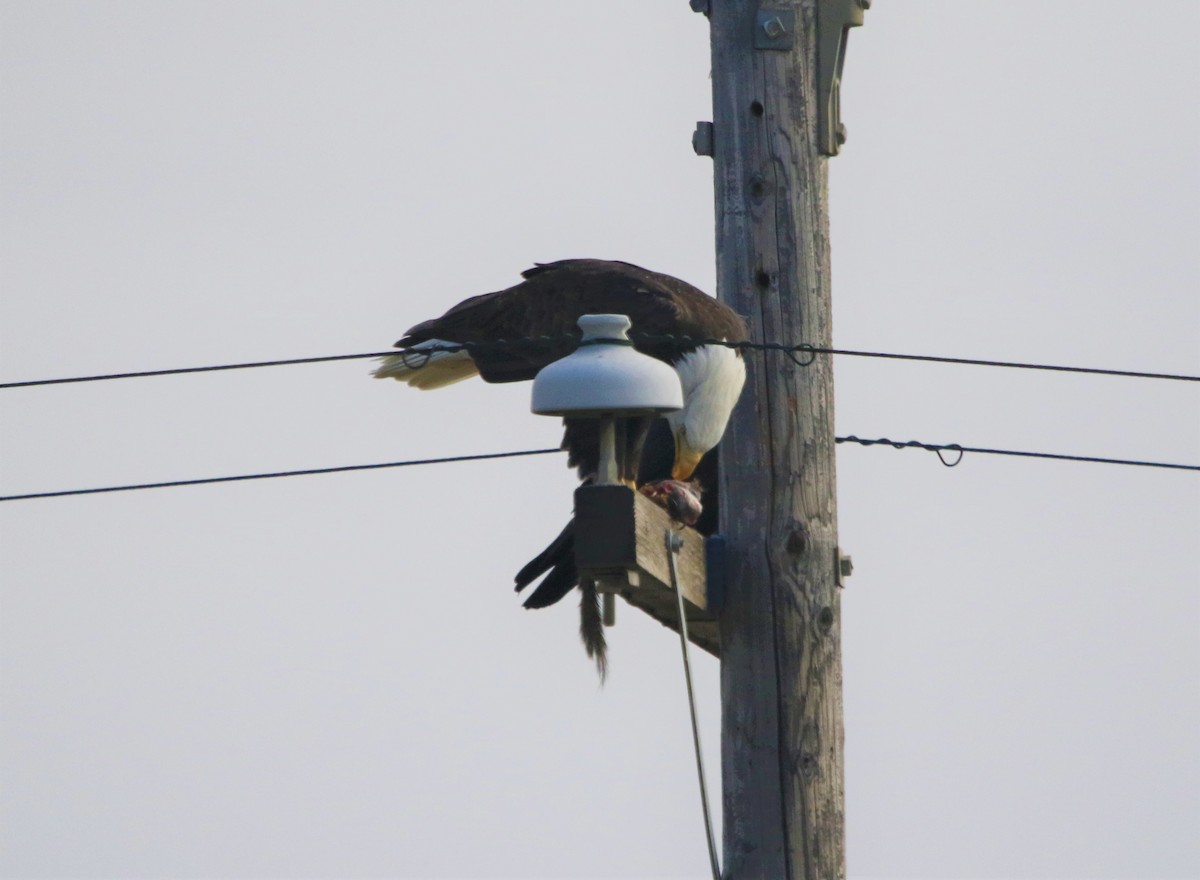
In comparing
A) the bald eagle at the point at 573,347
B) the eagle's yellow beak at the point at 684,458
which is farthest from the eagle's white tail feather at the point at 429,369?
the eagle's yellow beak at the point at 684,458

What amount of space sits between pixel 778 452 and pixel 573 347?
111 centimetres

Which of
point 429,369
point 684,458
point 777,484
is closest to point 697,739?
point 777,484

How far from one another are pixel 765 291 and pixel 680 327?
0.86 meters

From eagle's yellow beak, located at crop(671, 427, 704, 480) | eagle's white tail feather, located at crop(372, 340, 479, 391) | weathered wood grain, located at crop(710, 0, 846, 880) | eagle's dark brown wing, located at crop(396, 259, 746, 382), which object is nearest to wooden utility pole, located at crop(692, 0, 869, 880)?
weathered wood grain, located at crop(710, 0, 846, 880)

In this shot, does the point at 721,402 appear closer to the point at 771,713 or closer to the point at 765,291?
the point at 765,291

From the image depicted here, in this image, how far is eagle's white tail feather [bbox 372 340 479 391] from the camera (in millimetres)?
6500

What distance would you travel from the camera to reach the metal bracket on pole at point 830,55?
15.5 ft

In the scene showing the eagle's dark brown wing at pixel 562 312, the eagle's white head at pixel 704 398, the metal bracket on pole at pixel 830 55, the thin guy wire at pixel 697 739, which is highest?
the metal bracket on pole at pixel 830 55

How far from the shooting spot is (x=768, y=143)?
4676 mm

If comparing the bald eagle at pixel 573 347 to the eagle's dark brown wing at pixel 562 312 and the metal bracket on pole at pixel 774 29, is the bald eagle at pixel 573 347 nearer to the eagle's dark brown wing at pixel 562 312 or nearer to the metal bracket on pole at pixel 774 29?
the eagle's dark brown wing at pixel 562 312

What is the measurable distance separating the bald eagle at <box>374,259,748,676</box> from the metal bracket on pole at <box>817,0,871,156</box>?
18.3 inches

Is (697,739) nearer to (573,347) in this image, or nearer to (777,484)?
(777,484)

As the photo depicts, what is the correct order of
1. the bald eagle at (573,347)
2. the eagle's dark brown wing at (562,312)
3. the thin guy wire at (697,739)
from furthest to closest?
1. the eagle's dark brown wing at (562,312)
2. the bald eagle at (573,347)
3. the thin guy wire at (697,739)

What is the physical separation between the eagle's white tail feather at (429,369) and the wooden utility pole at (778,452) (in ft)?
6.16
